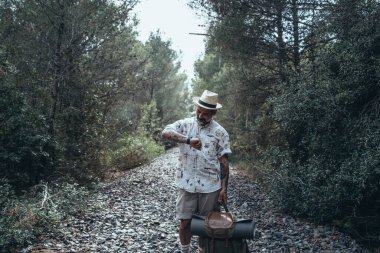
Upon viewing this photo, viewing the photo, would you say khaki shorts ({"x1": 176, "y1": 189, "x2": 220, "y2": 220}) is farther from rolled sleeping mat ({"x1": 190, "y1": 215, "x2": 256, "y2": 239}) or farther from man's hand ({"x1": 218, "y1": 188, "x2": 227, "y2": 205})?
rolled sleeping mat ({"x1": 190, "y1": 215, "x2": 256, "y2": 239})

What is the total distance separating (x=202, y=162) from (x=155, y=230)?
11.1 feet

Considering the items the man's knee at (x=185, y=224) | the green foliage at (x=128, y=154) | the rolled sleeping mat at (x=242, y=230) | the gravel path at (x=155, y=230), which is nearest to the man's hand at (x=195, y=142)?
the rolled sleeping mat at (x=242, y=230)

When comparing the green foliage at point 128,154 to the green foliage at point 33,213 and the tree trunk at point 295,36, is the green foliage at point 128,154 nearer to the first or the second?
the green foliage at point 33,213

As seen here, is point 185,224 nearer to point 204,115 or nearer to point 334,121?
point 204,115

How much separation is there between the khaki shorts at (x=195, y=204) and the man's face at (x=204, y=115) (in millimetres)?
860

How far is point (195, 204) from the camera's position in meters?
4.67

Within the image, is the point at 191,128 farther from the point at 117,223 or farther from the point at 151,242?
the point at 117,223

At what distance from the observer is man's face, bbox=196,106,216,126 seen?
15.0ft

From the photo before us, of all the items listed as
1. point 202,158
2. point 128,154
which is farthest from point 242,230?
point 128,154

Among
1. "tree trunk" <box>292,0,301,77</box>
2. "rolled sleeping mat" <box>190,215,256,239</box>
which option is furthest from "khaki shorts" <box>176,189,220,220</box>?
"tree trunk" <box>292,0,301,77</box>

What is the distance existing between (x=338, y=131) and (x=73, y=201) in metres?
5.76

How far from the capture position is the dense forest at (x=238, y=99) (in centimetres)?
699

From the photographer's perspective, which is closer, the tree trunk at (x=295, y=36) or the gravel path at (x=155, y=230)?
the gravel path at (x=155, y=230)

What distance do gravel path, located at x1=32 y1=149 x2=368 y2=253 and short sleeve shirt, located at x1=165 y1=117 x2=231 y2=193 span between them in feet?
6.97
